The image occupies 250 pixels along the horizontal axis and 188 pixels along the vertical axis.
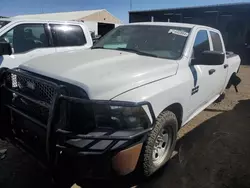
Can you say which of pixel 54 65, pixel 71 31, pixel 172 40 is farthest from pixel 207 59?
pixel 71 31

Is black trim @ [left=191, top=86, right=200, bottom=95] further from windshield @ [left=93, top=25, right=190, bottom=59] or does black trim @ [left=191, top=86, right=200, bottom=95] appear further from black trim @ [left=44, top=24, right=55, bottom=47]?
black trim @ [left=44, top=24, right=55, bottom=47]

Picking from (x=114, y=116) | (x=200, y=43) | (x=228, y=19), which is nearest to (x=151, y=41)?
(x=200, y=43)

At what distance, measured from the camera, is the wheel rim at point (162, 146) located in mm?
3041

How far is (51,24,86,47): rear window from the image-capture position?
6.09 metres

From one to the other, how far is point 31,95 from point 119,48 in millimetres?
1661

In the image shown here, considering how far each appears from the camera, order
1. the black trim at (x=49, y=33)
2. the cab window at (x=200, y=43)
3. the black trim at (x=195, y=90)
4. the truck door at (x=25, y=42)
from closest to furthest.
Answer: the black trim at (x=195, y=90) → the cab window at (x=200, y=43) → the truck door at (x=25, y=42) → the black trim at (x=49, y=33)

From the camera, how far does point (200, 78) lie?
3.81m

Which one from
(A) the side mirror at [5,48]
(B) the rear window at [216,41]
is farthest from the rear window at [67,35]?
(B) the rear window at [216,41]

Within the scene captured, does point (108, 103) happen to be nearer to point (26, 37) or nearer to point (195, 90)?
point (195, 90)

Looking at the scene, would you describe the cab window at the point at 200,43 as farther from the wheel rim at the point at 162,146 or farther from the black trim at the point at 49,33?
the black trim at the point at 49,33

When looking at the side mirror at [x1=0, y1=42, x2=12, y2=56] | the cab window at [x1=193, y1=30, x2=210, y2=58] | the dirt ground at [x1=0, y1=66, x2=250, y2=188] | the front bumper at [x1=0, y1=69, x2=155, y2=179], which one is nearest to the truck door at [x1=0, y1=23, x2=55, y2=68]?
the side mirror at [x1=0, y1=42, x2=12, y2=56]

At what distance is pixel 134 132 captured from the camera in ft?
7.64

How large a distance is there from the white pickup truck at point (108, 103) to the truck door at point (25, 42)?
2.50 m

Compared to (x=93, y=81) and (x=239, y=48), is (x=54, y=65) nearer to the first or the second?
(x=93, y=81)
